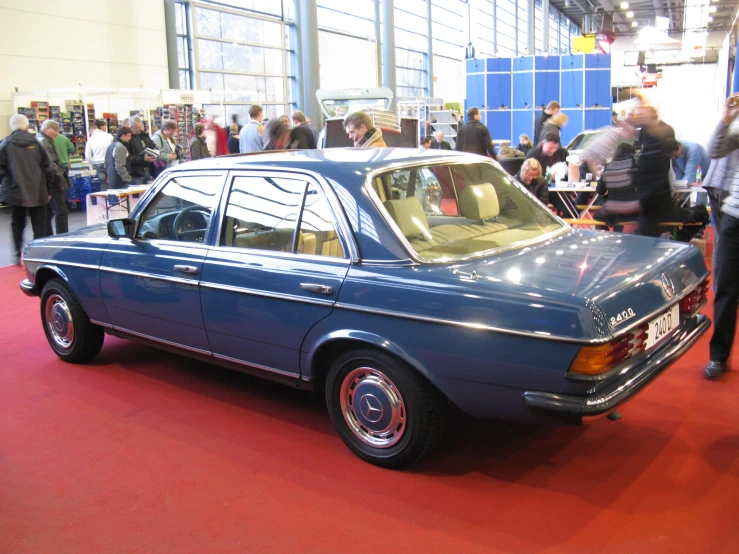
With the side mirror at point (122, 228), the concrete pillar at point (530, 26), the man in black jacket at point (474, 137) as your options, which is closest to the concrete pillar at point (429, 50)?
the concrete pillar at point (530, 26)

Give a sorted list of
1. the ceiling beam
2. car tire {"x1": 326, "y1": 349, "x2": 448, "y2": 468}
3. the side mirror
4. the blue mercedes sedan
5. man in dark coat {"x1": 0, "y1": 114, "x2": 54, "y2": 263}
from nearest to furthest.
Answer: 1. the blue mercedes sedan
2. car tire {"x1": 326, "y1": 349, "x2": 448, "y2": 468}
3. the side mirror
4. man in dark coat {"x1": 0, "y1": 114, "x2": 54, "y2": 263}
5. the ceiling beam

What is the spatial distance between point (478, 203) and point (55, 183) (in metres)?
7.75

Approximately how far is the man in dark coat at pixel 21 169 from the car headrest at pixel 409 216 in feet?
23.0

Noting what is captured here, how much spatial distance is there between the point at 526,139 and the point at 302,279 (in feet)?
35.8

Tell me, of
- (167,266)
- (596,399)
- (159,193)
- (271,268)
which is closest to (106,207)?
(159,193)

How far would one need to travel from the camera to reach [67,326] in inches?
205

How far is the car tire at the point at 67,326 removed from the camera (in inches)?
199

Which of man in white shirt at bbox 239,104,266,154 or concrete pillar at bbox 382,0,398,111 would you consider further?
concrete pillar at bbox 382,0,398,111

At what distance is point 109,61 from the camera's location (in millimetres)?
17562

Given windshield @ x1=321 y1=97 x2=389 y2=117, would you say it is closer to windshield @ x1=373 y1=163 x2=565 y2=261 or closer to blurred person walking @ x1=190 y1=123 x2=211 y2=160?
blurred person walking @ x1=190 y1=123 x2=211 y2=160

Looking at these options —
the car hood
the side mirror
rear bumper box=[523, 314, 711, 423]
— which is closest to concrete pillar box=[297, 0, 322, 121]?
the side mirror

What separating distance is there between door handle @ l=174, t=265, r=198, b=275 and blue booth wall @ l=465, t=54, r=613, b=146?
1785 centimetres

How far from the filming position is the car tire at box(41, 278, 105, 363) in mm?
5059

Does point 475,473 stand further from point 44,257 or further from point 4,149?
point 4,149
